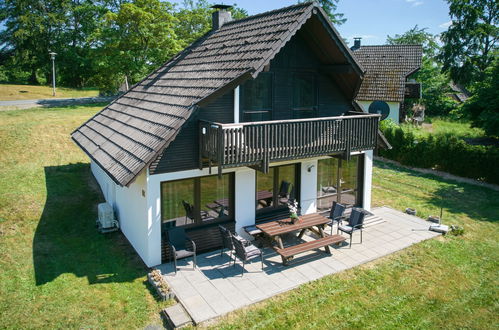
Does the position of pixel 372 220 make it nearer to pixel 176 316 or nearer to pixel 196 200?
pixel 196 200

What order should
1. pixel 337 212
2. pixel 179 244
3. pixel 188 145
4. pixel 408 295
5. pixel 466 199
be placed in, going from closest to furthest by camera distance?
pixel 408 295 → pixel 188 145 → pixel 179 244 → pixel 337 212 → pixel 466 199

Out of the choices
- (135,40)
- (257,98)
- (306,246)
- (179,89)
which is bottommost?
(306,246)

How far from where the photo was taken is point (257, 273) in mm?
10281

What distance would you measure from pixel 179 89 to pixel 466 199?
13086 millimetres

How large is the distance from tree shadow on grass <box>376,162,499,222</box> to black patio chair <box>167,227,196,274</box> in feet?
31.3

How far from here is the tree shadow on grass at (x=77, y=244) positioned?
10.2 metres

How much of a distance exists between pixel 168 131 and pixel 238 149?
1.84m

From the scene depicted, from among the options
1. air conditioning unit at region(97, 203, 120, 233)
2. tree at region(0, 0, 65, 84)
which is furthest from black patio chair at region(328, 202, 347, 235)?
tree at region(0, 0, 65, 84)

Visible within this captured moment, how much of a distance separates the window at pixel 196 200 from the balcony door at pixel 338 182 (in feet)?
12.0

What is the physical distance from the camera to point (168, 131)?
10.1 m

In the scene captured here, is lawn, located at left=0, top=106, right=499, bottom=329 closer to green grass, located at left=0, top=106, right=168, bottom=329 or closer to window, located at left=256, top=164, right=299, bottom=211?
green grass, located at left=0, top=106, right=168, bottom=329

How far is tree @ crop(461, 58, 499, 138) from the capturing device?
19.4 meters

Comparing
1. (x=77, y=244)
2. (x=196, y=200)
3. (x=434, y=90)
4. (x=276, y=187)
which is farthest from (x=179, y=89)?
(x=434, y=90)

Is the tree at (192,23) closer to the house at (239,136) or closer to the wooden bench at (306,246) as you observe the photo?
the house at (239,136)
